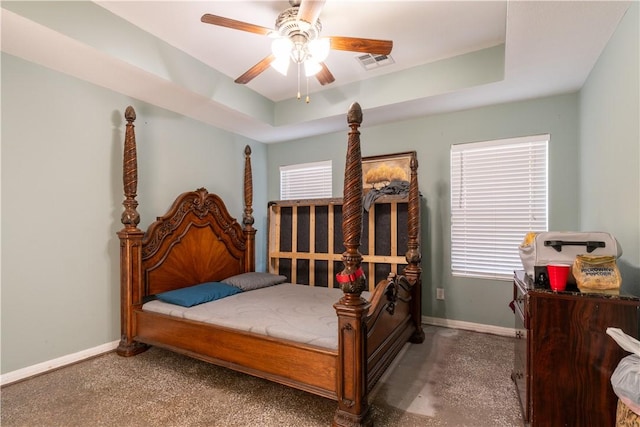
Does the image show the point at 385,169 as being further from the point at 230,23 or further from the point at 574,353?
the point at 574,353

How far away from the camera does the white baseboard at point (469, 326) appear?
323cm

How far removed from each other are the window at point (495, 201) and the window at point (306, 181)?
1.66 m

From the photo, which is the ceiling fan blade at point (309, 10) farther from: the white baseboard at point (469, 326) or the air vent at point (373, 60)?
the white baseboard at point (469, 326)

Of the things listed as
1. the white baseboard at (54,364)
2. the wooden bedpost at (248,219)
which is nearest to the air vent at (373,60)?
the wooden bedpost at (248,219)

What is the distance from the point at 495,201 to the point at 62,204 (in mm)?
4120

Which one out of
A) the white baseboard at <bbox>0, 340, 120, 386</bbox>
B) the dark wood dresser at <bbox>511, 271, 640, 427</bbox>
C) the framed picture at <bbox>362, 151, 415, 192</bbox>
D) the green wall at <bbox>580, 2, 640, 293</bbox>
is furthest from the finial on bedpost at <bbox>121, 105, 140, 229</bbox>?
the green wall at <bbox>580, 2, 640, 293</bbox>

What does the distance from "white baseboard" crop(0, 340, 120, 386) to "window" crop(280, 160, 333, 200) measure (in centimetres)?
277

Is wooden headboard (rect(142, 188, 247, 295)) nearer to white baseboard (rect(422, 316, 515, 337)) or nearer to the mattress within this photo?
the mattress

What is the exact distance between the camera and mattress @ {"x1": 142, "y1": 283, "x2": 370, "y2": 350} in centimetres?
202

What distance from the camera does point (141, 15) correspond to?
234cm

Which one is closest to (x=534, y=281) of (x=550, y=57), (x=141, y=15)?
(x=550, y=57)

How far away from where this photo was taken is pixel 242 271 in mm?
4020

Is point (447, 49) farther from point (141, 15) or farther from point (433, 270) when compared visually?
point (141, 15)

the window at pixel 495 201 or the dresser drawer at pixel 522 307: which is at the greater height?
the window at pixel 495 201
